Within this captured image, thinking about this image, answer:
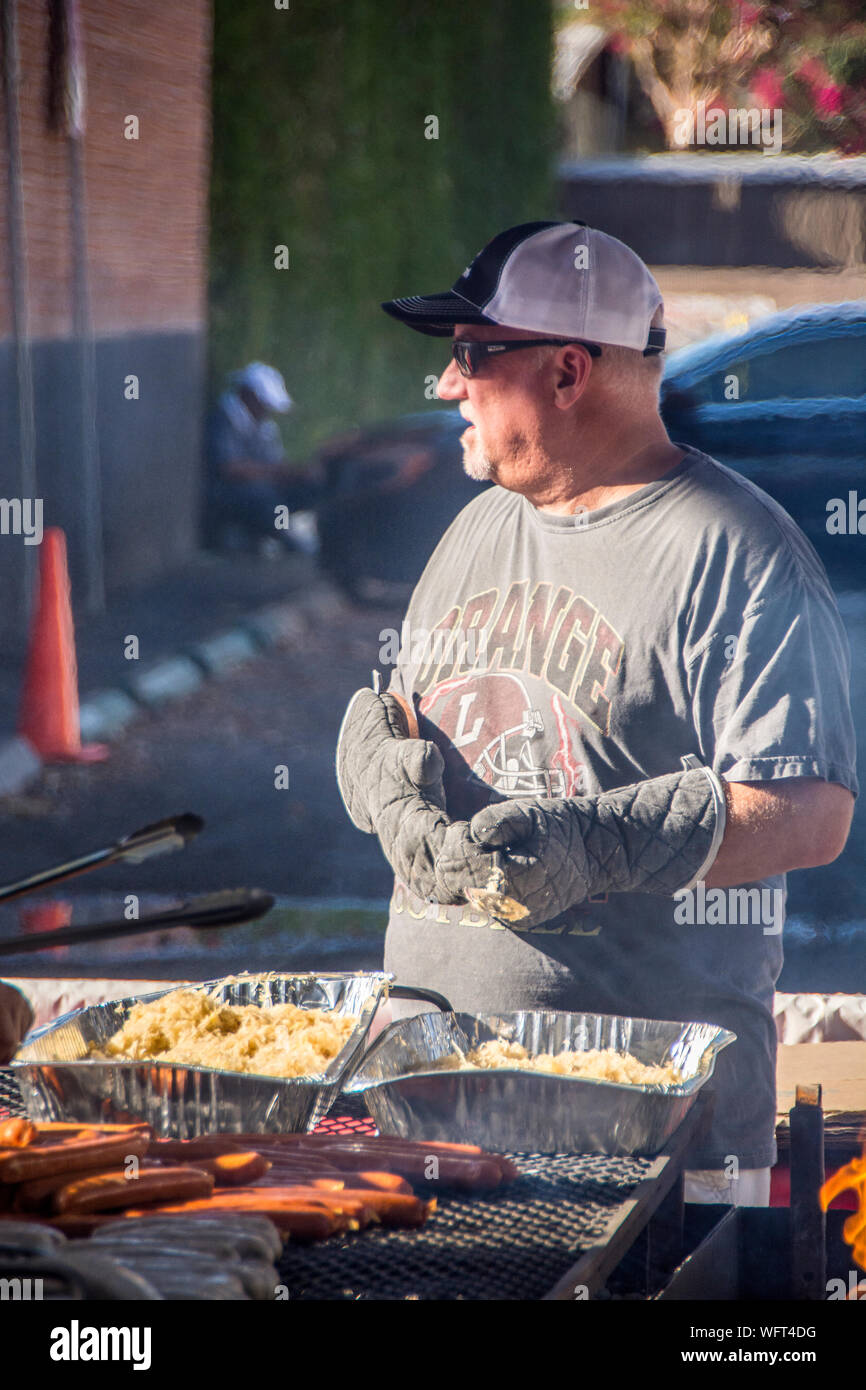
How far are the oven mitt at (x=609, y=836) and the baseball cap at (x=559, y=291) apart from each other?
2.48 ft

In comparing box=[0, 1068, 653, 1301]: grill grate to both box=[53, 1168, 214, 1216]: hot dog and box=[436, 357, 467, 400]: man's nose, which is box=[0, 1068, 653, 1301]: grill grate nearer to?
box=[53, 1168, 214, 1216]: hot dog

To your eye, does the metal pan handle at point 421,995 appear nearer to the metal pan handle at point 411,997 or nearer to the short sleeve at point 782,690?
the metal pan handle at point 411,997

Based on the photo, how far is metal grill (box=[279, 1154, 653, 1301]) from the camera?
4.69ft

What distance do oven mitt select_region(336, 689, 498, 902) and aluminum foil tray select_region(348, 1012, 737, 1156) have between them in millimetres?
289

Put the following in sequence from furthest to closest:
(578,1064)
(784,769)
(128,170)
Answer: (128,170)
(784,769)
(578,1064)

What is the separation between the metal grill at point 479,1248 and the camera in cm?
143

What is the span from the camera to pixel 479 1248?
1.50 metres

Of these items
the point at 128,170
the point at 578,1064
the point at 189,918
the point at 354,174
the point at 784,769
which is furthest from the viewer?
the point at 128,170

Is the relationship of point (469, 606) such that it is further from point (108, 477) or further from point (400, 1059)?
point (108, 477)

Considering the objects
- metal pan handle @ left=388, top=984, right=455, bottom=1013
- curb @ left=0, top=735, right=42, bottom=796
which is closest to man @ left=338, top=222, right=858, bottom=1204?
metal pan handle @ left=388, top=984, right=455, bottom=1013

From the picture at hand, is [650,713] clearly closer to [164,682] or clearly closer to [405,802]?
[405,802]

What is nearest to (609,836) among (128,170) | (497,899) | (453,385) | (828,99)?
(497,899)

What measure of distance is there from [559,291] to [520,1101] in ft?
4.24

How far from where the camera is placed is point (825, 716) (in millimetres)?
2090
